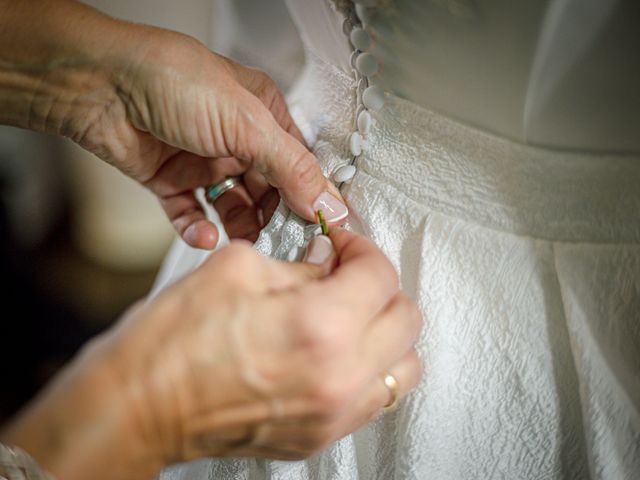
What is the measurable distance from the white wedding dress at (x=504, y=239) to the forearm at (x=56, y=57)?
8.3 inches

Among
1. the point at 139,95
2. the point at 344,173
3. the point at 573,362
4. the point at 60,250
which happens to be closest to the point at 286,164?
the point at 344,173

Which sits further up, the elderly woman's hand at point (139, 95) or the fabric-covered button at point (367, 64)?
the fabric-covered button at point (367, 64)

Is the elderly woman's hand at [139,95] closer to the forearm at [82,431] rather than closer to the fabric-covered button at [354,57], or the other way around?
the fabric-covered button at [354,57]

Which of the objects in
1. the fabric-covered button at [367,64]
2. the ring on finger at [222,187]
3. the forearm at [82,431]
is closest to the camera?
the forearm at [82,431]

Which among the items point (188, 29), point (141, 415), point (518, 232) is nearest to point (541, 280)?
point (518, 232)

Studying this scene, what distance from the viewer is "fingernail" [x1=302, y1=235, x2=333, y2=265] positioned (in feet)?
1.36

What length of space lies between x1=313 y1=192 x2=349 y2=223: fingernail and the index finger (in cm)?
7

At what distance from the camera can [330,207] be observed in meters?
0.46

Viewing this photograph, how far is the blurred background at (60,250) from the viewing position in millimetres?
1364

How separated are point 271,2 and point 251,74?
74 millimetres

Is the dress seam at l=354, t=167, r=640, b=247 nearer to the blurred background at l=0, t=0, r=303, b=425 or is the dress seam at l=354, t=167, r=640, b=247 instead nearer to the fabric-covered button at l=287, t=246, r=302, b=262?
the fabric-covered button at l=287, t=246, r=302, b=262

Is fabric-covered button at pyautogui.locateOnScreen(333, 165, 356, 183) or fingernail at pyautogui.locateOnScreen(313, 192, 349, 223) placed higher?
fabric-covered button at pyautogui.locateOnScreen(333, 165, 356, 183)

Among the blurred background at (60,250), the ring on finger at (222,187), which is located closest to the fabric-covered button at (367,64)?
the ring on finger at (222,187)

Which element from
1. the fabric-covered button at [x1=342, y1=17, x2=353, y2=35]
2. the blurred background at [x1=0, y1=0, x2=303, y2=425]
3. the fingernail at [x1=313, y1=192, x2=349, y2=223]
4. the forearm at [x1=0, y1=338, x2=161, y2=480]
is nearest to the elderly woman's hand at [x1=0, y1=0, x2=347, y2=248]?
the fingernail at [x1=313, y1=192, x2=349, y2=223]
